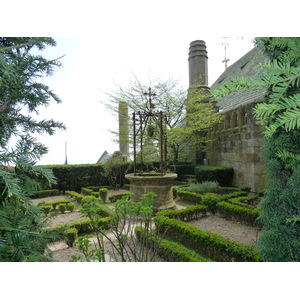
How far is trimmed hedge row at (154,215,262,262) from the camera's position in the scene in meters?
2.67

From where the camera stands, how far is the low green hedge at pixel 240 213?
4.39 meters

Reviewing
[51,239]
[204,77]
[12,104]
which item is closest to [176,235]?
[51,239]

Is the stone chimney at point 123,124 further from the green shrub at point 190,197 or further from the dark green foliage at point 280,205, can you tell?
the dark green foliage at point 280,205

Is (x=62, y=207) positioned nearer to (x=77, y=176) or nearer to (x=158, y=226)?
(x=77, y=176)

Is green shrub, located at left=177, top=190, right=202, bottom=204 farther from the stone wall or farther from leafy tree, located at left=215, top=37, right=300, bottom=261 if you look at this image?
leafy tree, located at left=215, top=37, right=300, bottom=261

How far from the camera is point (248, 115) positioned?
24.1 ft

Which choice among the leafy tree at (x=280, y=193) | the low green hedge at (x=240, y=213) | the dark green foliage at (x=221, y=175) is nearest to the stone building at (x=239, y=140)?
the dark green foliage at (x=221, y=175)

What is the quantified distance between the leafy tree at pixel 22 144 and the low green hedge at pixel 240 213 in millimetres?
4310

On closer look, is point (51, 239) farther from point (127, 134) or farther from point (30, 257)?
point (127, 134)

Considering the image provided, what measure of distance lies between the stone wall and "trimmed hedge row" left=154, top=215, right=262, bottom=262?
427 centimetres

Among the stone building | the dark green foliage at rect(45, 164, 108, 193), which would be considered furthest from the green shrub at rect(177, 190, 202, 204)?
the dark green foliage at rect(45, 164, 108, 193)

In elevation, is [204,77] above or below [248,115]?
above

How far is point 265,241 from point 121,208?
4.15 feet

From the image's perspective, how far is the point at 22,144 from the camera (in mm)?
1096
